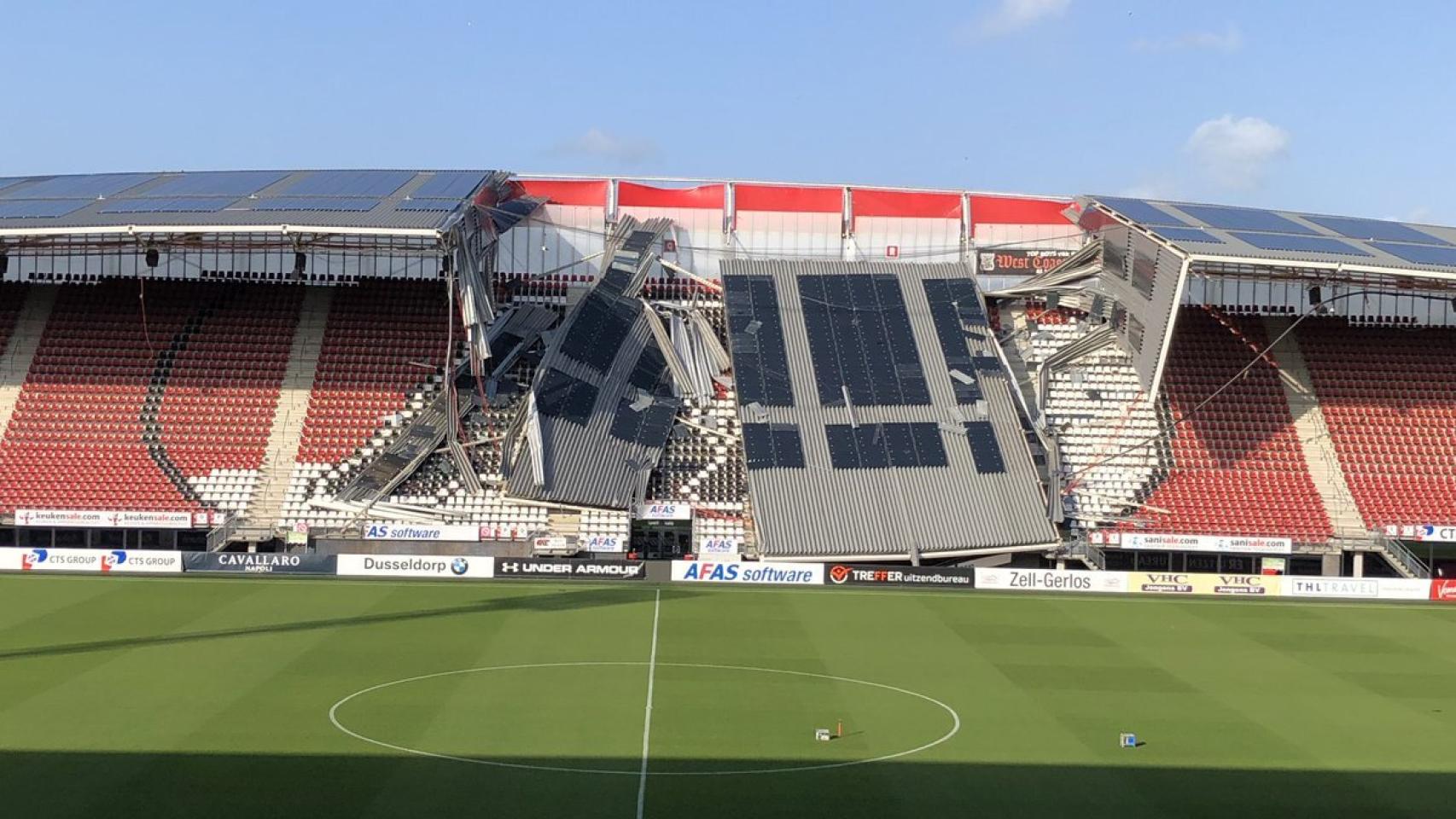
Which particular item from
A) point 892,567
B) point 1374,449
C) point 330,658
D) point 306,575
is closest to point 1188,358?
point 1374,449

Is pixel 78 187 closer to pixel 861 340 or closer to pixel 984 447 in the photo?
pixel 861 340

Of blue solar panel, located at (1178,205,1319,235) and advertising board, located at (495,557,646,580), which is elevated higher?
blue solar panel, located at (1178,205,1319,235)

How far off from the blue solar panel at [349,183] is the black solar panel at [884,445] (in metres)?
17.3

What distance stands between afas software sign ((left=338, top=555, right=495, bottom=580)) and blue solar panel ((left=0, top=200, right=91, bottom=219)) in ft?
50.4

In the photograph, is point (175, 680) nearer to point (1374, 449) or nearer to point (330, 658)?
point (330, 658)

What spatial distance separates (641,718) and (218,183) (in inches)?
1394

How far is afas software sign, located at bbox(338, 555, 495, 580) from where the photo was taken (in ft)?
147

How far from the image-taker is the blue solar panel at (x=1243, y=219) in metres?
54.7

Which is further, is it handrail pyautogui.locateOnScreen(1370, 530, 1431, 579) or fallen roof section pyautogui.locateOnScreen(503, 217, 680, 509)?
fallen roof section pyautogui.locateOnScreen(503, 217, 680, 509)

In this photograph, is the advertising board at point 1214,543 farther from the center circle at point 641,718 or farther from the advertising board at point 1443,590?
the center circle at point 641,718

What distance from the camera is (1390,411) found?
5550 cm

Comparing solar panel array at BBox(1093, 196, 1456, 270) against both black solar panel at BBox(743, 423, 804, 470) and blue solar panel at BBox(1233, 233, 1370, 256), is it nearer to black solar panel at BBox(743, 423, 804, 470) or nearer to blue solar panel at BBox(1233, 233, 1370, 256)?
blue solar panel at BBox(1233, 233, 1370, 256)

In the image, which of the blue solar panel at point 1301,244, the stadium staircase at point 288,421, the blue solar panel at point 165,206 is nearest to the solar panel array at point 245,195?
the blue solar panel at point 165,206

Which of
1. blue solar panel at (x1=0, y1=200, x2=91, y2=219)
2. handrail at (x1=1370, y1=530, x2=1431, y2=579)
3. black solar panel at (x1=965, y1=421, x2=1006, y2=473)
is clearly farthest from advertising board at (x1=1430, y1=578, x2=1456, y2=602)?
blue solar panel at (x1=0, y1=200, x2=91, y2=219)
